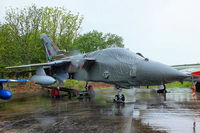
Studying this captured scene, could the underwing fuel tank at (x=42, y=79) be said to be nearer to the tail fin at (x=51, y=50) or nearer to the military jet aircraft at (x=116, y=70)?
the military jet aircraft at (x=116, y=70)

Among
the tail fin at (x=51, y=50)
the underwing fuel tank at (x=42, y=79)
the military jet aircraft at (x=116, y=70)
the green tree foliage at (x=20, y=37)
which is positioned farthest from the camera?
Result: the green tree foliage at (x=20, y=37)

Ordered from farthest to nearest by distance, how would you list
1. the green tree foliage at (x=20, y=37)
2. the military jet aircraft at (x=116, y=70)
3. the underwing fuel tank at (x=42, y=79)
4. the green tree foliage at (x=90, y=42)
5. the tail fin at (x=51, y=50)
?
the green tree foliage at (x=90, y=42) → the green tree foliage at (x=20, y=37) → the tail fin at (x=51, y=50) → the underwing fuel tank at (x=42, y=79) → the military jet aircraft at (x=116, y=70)

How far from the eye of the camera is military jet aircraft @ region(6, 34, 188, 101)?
28.1ft

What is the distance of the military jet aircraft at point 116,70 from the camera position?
28.1 feet

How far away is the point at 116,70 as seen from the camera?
10312 mm

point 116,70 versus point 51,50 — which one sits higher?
point 51,50

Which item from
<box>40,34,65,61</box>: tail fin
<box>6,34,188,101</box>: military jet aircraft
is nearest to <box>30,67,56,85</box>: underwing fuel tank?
<box>6,34,188,101</box>: military jet aircraft

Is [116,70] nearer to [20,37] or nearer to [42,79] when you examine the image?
[42,79]

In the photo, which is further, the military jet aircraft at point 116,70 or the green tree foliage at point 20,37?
the green tree foliage at point 20,37

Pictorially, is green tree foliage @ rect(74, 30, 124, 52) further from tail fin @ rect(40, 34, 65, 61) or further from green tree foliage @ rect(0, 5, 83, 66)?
tail fin @ rect(40, 34, 65, 61)

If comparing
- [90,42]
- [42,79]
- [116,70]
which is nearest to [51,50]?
[42,79]

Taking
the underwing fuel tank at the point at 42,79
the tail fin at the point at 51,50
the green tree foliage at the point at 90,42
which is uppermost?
the green tree foliage at the point at 90,42

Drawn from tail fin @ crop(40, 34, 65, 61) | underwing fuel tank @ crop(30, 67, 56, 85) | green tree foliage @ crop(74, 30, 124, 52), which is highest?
green tree foliage @ crop(74, 30, 124, 52)

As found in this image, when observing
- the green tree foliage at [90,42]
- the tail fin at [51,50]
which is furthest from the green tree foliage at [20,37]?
the green tree foliage at [90,42]
